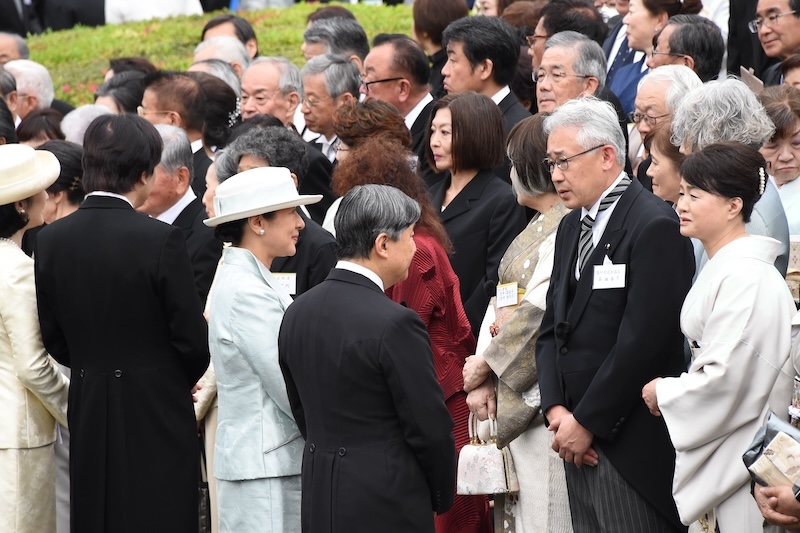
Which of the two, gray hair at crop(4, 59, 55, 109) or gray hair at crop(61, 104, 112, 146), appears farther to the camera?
gray hair at crop(4, 59, 55, 109)

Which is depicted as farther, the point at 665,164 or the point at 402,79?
the point at 402,79

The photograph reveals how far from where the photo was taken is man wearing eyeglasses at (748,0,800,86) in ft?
23.5

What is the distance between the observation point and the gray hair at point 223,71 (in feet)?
31.3

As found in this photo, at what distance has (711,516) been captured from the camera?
14.6 feet

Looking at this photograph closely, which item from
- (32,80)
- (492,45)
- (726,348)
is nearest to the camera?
(726,348)

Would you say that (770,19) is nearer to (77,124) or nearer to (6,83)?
(77,124)

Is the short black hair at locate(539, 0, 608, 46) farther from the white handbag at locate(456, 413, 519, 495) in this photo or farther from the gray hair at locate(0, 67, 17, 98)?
the gray hair at locate(0, 67, 17, 98)

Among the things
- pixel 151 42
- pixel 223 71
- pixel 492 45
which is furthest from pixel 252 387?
pixel 151 42

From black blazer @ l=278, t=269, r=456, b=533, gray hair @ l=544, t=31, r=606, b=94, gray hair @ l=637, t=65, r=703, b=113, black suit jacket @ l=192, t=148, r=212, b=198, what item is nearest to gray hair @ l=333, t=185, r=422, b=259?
black blazer @ l=278, t=269, r=456, b=533

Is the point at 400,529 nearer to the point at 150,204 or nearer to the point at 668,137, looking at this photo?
the point at 668,137

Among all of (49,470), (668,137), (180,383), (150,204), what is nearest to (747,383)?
(668,137)

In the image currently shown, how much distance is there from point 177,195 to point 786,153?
3.42m

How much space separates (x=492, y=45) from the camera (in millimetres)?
7590

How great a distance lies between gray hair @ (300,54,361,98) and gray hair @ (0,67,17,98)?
2939 mm
